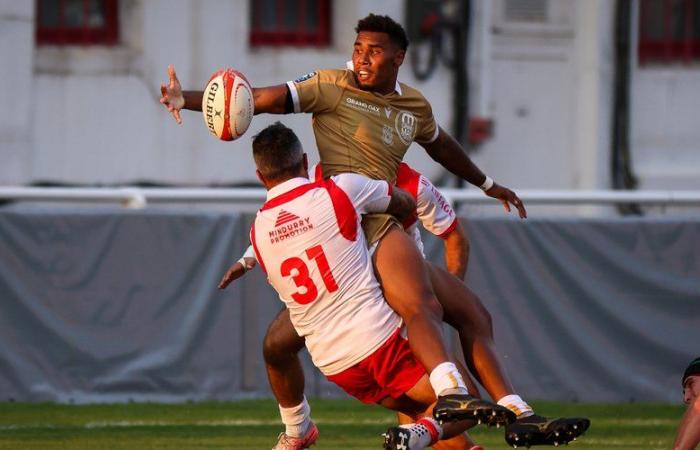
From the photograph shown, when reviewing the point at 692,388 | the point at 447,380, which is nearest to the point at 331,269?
the point at 447,380

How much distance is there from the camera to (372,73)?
10.4m

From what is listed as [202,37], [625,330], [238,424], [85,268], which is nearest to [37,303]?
[85,268]

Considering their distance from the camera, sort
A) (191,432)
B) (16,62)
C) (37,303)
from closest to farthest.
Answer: (191,432)
(37,303)
(16,62)

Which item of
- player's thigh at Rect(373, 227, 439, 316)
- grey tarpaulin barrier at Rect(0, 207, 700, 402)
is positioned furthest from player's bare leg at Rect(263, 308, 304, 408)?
grey tarpaulin barrier at Rect(0, 207, 700, 402)

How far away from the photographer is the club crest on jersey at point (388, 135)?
34.5 ft

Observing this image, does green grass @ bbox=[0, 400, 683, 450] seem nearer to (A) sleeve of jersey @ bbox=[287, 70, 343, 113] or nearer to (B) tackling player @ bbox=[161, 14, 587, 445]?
(B) tackling player @ bbox=[161, 14, 587, 445]

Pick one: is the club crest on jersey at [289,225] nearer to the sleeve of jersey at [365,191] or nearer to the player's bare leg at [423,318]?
the sleeve of jersey at [365,191]

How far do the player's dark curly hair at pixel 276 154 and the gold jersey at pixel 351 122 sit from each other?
390mm

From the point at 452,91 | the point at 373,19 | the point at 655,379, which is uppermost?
the point at 373,19

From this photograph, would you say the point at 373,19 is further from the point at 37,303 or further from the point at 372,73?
the point at 37,303

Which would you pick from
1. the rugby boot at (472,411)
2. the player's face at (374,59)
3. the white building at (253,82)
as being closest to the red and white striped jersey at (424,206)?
the player's face at (374,59)

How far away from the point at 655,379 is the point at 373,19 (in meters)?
6.15

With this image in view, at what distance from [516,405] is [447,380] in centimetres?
49

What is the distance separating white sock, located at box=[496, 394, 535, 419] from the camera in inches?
383
